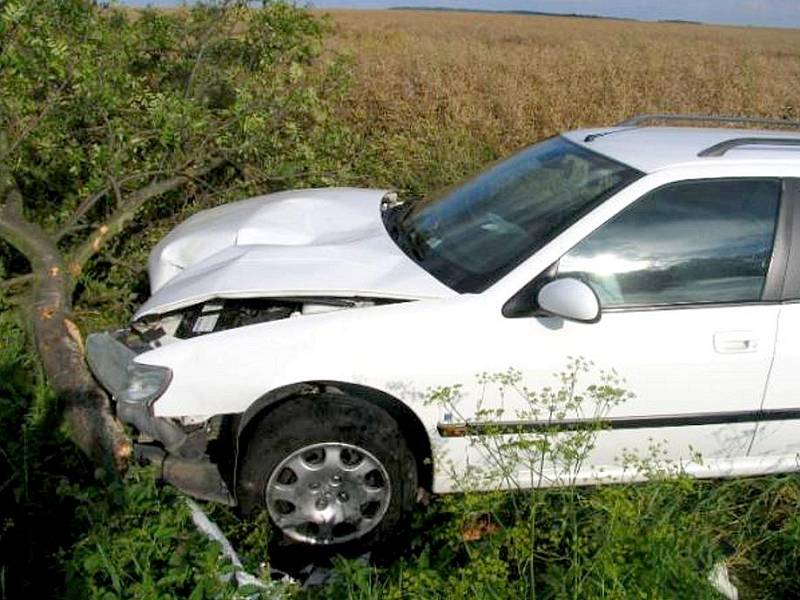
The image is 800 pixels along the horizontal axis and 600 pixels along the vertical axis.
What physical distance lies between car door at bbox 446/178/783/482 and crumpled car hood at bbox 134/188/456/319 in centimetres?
51

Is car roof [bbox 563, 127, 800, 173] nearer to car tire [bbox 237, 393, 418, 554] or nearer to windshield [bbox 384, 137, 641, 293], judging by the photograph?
windshield [bbox 384, 137, 641, 293]

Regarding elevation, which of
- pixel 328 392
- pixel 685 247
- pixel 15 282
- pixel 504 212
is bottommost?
pixel 328 392

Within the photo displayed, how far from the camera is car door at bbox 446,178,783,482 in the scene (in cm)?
329

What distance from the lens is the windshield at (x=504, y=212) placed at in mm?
3449

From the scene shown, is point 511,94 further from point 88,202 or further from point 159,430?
point 159,430

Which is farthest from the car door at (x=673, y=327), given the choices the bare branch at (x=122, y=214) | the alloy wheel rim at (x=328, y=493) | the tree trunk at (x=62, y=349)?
the bare branch at (x=122, y=214)

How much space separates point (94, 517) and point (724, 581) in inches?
89.4

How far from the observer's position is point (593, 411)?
10.9 feet

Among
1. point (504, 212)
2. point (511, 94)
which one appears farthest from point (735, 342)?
point (511, 94)

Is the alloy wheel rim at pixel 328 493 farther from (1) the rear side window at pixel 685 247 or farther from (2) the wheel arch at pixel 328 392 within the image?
(1) the rear side window at pixel 685 247

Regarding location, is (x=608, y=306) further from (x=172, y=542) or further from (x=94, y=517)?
(x=94, y=517)

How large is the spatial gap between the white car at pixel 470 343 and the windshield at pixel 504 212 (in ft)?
0.05

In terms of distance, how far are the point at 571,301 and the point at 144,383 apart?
5.45 ft

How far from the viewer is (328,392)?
3299 mm
